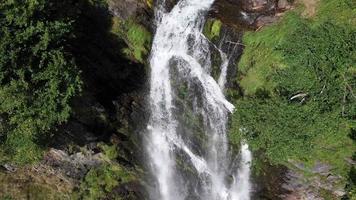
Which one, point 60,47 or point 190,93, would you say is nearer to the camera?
point 60,47

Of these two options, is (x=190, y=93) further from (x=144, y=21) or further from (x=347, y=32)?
(x=347, y=32)

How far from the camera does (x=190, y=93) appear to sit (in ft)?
63.0

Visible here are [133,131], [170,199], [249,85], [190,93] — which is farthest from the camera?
[170,199]

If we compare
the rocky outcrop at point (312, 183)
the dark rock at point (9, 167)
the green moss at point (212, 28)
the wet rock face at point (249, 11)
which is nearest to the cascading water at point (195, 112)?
the green moss at point (212, 28)

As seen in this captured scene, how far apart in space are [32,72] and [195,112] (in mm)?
7124

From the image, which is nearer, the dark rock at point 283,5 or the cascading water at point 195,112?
the dark rock at point 283,5

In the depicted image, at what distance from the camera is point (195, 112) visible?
19.4 m

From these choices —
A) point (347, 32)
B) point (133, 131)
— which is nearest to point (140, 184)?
point (133, 131)

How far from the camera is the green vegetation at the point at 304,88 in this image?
14.6m

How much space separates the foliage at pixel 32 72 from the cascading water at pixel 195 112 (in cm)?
425

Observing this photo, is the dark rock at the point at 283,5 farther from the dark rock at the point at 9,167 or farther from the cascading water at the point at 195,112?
the dark rock at the point at 9,167

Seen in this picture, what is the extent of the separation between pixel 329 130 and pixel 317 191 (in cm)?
441

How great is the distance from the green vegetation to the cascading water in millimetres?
2059

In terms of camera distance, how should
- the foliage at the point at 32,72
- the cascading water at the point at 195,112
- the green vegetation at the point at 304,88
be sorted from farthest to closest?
the cascading water at the point at 195,112
the green vegetation at the point at 304,88
the foliage at the point at 32,72
